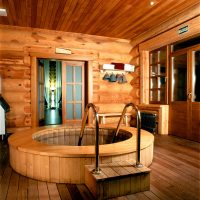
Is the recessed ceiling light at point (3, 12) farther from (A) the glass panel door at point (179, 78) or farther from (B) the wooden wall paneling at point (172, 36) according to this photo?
(A) the glass panel door at point (179, 78)

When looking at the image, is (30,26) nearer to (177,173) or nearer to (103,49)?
(103,49)

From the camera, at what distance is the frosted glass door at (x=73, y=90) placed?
5.86 meters

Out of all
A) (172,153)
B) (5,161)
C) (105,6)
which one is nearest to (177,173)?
(172,153)

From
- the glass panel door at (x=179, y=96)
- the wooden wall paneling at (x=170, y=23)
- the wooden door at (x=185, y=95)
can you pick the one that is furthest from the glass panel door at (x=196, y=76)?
the wooden wall paneling at (x=170, y=23)

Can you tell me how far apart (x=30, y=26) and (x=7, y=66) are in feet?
4.05

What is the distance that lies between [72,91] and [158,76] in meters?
2.65

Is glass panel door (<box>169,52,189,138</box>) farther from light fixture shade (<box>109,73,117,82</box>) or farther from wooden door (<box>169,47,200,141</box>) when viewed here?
light fixture shade (<box>109,73,117,82</box>)

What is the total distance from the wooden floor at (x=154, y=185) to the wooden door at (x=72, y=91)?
9.38 ft

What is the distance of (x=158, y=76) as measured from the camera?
5.71 metres

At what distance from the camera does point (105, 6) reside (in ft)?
13.2

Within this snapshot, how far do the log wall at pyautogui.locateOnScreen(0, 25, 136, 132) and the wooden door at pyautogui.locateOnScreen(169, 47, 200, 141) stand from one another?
4.67ft

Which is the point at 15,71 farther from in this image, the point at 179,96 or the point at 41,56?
the point at 179,96

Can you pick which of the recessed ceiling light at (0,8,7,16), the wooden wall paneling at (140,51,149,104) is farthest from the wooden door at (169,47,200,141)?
the recessed ceiling light at (0,8,7,16)

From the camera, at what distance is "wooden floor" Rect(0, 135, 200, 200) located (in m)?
1.99
